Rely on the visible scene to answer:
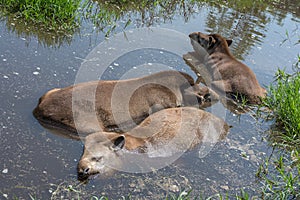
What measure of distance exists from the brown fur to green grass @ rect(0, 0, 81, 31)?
9.43 ft

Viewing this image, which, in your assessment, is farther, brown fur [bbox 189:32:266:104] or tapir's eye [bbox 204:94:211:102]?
brown fur [bbox 189:32:266:104]

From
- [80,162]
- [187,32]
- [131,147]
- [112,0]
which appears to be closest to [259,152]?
[131,147]

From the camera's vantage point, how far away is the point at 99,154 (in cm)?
504

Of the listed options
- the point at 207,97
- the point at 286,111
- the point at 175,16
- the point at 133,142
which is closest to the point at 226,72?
the point at 207,97

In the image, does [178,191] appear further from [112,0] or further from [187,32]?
[112,0]

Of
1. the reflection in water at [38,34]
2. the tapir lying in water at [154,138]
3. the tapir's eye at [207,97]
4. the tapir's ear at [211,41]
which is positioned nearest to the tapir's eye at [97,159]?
the tapir lying in water at [154,138]

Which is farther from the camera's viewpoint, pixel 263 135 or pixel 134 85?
pixel 263 135

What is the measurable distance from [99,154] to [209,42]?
4999mm

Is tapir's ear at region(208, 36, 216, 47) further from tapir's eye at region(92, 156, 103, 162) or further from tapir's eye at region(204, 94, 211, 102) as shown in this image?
tapir's eye at region(92, 156, 103, 162)

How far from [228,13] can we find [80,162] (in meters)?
8.72

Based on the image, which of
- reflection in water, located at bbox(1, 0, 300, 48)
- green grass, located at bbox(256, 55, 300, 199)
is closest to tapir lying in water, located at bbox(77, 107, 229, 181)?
green grass, located at bbox(256, 55, 300, 199)

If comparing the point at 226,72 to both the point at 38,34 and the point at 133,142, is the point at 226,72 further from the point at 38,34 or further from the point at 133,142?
the point at 38,34

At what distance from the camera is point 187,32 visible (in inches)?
406

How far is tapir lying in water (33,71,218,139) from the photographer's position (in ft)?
18.3
